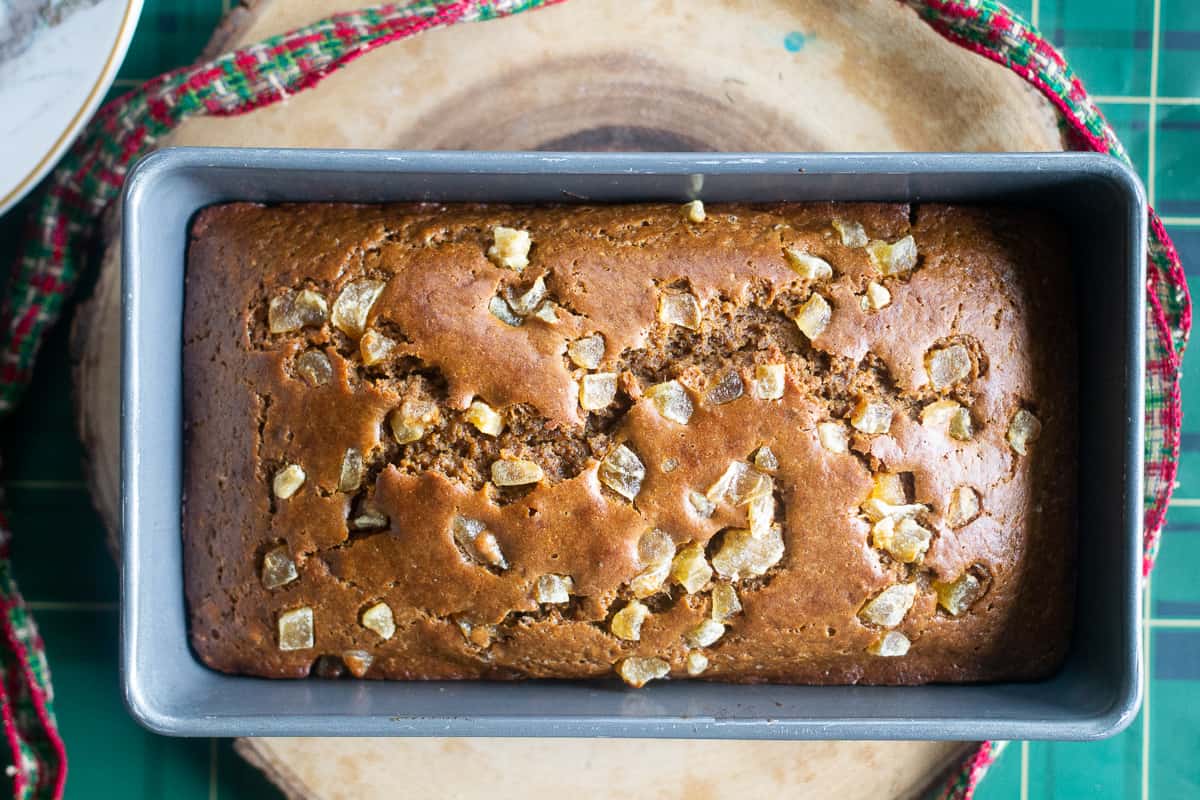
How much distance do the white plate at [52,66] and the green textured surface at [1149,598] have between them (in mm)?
200

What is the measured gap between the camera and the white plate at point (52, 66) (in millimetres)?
1549

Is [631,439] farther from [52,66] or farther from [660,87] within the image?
[52,66]

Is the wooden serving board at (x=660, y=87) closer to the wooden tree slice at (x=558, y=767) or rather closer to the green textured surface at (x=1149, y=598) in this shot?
the wooden tree slice at (x=558, y=767)

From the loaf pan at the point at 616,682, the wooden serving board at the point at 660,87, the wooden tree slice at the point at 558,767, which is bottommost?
the wooden tree slice at the point at 558,767

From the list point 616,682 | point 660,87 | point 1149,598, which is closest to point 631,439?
point 616,682

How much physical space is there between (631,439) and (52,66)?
1.06 m

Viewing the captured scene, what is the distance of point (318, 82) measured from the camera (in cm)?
164

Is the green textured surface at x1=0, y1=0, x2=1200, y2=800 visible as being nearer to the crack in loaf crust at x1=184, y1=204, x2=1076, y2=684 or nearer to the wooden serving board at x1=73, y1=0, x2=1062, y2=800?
the wooden serving board at x1=73, y1=0, x2=1062, y2=800

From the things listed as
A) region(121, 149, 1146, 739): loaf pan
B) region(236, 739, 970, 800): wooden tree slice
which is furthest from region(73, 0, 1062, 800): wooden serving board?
region(121, 149, 1146, 739): loaf pan

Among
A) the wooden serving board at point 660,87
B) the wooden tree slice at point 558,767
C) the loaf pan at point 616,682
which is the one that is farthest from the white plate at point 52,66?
the wooden tree slice at point 558,767

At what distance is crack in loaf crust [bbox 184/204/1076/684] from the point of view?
141 cm

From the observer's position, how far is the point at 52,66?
5.09ft

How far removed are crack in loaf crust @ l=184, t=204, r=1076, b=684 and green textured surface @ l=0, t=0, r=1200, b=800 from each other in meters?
0.43

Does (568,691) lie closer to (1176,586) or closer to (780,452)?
(780,452)
